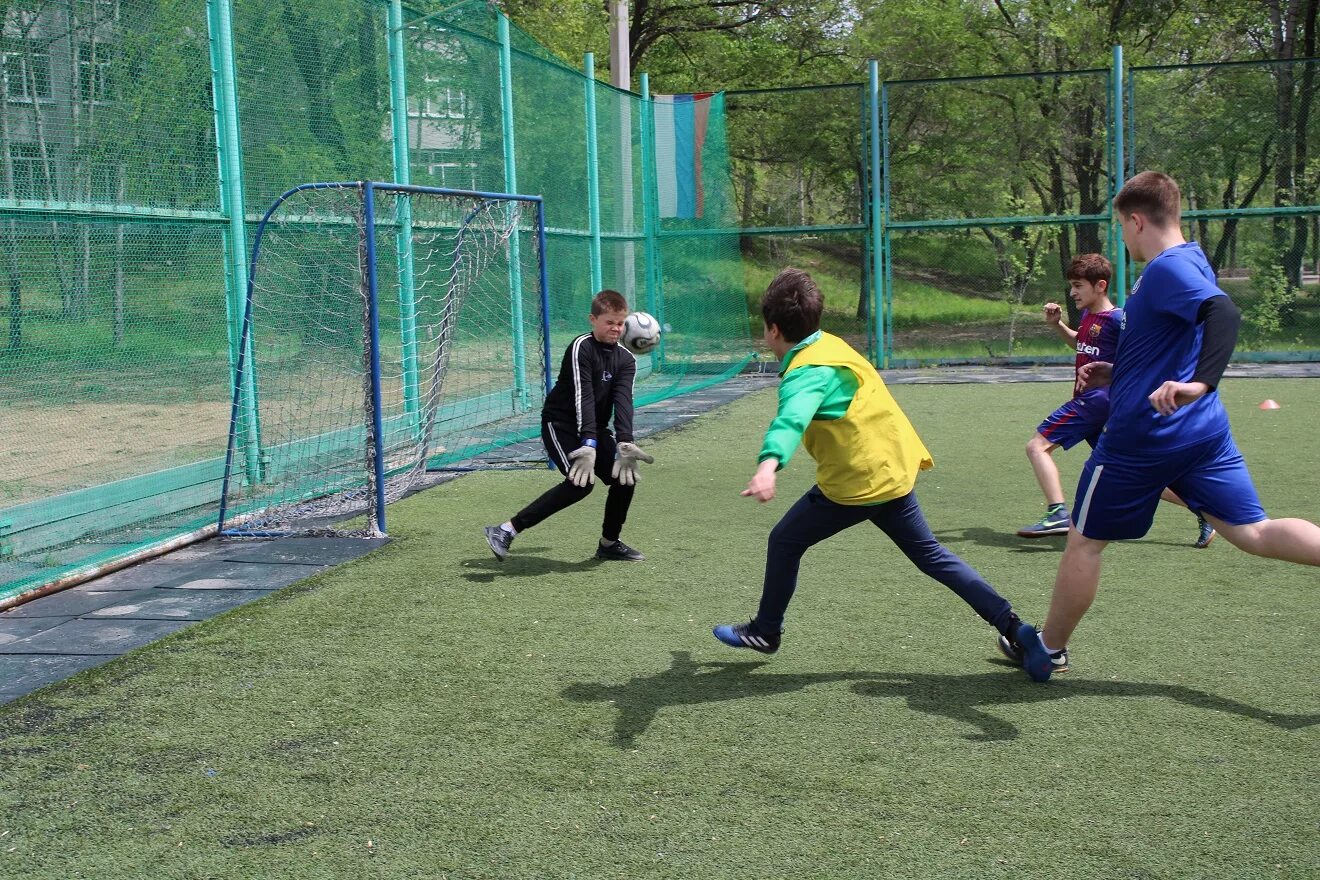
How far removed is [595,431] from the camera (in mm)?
6355

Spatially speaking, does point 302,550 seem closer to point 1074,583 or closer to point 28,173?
point 28,173

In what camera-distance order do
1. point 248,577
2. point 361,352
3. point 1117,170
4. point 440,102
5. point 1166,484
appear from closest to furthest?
point 1166,484 < point 248,577 < point 361,352 < point 440,102 < point 1117,170

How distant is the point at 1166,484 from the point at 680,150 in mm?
12932

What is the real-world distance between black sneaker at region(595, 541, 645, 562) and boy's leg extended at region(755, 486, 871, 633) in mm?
1892

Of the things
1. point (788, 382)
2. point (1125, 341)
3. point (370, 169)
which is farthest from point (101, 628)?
point (370, 169)

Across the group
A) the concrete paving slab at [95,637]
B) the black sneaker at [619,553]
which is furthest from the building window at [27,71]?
the black sneaker at [619,553]

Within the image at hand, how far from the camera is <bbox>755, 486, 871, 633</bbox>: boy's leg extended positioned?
438 centimetres

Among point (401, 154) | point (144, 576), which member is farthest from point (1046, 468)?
point (401, 154)

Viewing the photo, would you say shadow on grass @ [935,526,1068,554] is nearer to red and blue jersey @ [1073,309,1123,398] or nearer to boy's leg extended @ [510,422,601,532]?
red and blue jersey @ [1073,309,1123,398]

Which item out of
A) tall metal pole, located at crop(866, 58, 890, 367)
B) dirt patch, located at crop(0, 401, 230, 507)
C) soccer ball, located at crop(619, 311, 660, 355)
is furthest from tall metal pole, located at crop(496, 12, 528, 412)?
tall metal pole, located at crop(866, 58, 890, 367)

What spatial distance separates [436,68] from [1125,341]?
734 cm

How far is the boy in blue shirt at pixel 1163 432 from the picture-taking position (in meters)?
4.00

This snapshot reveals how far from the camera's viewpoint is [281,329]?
8.01 meters

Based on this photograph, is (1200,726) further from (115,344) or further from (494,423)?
(494,423)
